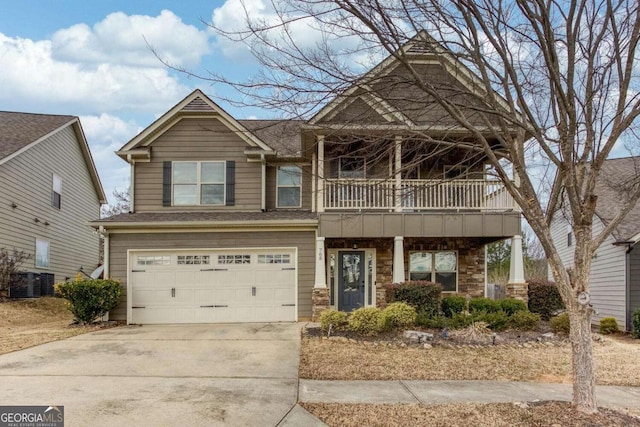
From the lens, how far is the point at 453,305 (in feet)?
40.3

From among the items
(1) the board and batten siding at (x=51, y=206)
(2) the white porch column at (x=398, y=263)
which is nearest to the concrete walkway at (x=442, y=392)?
(2) the white porch column at (x=398, y=263)

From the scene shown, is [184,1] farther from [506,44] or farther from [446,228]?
[446,228]

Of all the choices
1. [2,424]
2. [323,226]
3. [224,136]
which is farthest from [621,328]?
[2,424]

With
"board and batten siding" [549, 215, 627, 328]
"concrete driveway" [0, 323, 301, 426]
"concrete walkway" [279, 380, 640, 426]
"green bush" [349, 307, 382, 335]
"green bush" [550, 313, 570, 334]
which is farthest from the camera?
"board and batten siding" [549, 215, 627, 328]

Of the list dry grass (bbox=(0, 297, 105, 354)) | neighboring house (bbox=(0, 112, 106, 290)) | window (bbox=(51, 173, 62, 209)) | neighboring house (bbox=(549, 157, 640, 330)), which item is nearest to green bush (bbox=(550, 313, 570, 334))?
neighboring house (bbox=(549, 157, 640, 330))

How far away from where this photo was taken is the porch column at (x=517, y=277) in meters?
12.9

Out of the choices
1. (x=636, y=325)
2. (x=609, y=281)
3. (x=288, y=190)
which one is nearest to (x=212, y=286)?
(x=288, y=190)

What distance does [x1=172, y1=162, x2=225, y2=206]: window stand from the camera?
1459 cm

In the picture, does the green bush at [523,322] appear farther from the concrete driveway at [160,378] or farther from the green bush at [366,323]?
the concrete driveway at [160,378]

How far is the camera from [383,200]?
13.7m

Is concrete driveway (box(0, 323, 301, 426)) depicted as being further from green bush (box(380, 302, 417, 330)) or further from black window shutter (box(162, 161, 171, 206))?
black window shutter (box(162, 161, 171, 206))

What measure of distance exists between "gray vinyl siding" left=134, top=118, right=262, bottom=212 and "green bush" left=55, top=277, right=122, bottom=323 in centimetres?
268

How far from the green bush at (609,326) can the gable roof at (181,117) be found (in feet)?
35.3

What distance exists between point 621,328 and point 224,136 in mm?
13098
